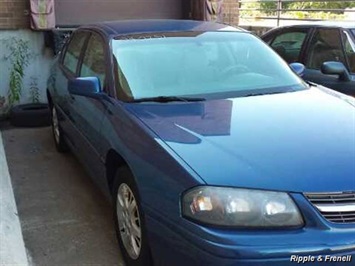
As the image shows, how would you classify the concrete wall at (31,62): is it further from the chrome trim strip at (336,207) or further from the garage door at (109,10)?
the chrome trim strip at (336,207)

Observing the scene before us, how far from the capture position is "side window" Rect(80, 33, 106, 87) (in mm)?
4270

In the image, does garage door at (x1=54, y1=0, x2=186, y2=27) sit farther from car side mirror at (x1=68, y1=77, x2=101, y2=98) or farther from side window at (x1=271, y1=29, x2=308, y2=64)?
car side mirror at (x1=68, y1=77, x2=101, y2=98)

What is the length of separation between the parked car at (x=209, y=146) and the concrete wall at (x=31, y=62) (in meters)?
3.24

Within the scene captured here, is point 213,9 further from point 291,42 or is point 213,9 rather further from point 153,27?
point 153,27

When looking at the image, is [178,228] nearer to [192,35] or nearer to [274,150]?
[274,150]

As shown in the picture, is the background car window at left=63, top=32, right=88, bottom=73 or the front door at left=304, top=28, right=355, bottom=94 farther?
the front door at left=304, top=28, right=355, bottom=94

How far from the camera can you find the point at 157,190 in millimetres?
2848

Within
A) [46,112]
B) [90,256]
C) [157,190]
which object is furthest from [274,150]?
[46,112]

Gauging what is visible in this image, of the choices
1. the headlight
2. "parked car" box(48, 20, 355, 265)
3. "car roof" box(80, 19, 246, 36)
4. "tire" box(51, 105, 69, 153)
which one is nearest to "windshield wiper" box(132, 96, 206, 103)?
"parked car" box(48, 20, 355, 265)

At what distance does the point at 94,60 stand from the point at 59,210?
132cm

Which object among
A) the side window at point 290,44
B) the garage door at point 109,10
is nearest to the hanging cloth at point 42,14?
the garage door at point 109,10

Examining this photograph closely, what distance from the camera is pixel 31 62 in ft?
26.8

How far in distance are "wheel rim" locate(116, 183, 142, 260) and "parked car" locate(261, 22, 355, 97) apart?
333 cm

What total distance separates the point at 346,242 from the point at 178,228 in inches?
31.2
